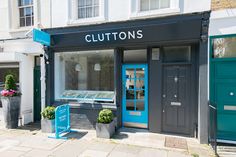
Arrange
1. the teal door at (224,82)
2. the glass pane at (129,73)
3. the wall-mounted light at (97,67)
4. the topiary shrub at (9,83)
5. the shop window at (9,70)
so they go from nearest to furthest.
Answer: the teal door at (224,82) < the glass pane at (129,73) < the topiary shrub at (9,83) < the wall-mounted light at (97,67) < the shop window at (9,70)

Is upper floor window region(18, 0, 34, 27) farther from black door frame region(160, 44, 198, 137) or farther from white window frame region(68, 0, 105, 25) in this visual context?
black door frame region(160, 44, 198, 137)

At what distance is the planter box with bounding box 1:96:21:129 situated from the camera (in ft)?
21.0

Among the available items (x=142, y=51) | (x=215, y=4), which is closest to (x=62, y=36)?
(x=142, y=51)

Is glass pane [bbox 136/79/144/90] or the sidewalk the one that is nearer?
the sidewalk

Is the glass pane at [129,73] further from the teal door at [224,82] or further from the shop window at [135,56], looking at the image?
the teal door at [224,82]

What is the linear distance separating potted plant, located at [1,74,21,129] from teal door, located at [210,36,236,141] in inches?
266

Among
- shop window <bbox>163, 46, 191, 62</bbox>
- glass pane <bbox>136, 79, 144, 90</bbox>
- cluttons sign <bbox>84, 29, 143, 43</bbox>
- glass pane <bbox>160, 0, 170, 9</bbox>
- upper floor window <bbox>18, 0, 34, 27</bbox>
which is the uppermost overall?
upper floor window <bbox>18, 0, 34, 27</bbox>

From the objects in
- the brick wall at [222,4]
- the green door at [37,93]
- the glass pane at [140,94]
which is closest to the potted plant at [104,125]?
the glass pane at [140,94]

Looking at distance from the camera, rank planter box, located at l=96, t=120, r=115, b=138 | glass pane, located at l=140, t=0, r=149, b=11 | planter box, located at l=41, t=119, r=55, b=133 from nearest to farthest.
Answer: planter box, located at l=96, t=120, r=115, b=138 < glass pane, located at l=140, t=0, r=149, b=11 < planter box, located at l=41, t=119, r=55, b=133

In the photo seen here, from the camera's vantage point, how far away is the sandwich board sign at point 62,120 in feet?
18.1

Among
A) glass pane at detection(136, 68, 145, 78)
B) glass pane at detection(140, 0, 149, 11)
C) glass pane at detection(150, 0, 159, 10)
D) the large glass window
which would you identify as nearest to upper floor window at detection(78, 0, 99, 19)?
the large glass window

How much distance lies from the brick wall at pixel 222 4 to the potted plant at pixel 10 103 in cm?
721

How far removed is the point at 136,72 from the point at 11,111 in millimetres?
4780

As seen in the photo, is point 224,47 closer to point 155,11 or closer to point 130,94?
point 155,11
